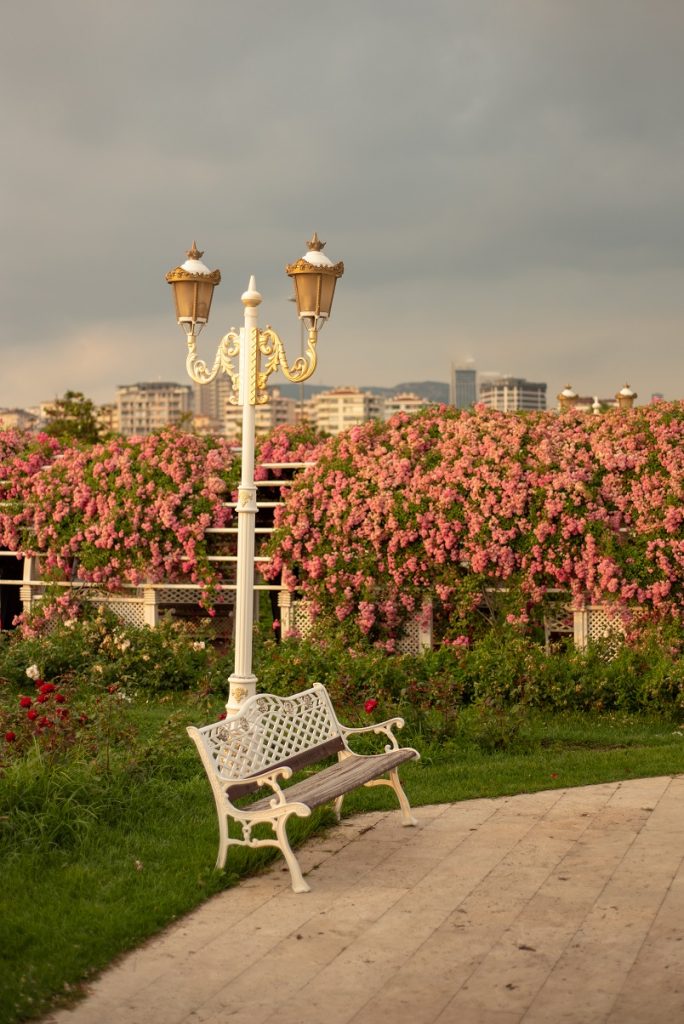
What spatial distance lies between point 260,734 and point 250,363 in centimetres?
344

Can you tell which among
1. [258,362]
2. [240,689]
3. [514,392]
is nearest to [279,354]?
[258,362]

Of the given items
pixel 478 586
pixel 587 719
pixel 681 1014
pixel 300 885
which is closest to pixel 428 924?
pixel 300 885

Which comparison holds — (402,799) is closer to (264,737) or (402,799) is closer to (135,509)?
(264,737)

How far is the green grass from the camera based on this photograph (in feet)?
19.8

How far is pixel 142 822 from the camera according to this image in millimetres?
8109

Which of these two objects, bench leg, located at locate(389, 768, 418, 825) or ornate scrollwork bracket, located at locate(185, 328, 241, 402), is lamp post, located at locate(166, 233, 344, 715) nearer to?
ornate scrollwork bracket, located at locate(185, 328, 241, 402)

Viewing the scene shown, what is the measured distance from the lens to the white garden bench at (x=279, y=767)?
705cm

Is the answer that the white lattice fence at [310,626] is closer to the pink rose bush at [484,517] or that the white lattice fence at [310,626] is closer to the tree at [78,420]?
the pink rose bush at [484,517]

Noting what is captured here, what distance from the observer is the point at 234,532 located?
656 inches

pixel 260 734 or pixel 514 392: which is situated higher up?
pixel 514 392

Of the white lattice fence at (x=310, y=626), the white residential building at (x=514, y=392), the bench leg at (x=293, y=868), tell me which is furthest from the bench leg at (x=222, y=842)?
the white residential building at (x=514, y=392)

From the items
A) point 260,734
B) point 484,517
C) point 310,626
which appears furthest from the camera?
point 310,626

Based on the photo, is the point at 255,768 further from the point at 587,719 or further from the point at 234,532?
the point at 234,532

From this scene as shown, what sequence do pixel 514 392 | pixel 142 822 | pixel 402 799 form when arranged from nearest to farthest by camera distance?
pixel 142 822 < pixel 402 799 < pixel 514 392
